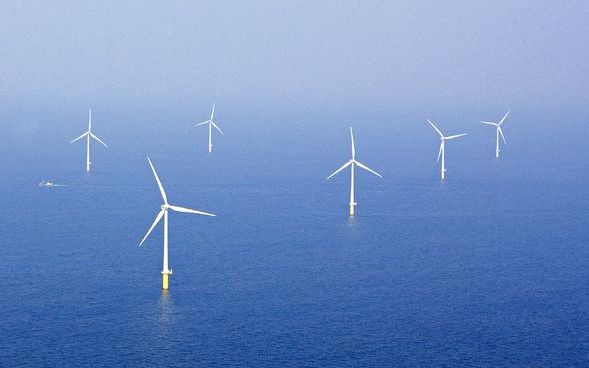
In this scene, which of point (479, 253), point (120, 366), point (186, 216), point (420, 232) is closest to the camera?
point (120, 366)

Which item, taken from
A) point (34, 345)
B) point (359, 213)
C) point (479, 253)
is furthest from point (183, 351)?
point (359, 213)

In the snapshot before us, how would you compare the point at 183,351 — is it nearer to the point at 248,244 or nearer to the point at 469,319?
the point at 469,319

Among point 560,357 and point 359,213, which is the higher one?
point 359,213

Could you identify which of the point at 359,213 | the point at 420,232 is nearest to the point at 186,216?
the point at 359,213

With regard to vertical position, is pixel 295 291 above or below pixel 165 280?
below

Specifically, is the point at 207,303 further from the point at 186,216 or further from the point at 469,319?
the point at 186,216

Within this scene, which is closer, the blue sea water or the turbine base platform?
the blue sea water

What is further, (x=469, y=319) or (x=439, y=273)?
(x=439, y=273)

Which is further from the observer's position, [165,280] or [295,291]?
[295,291]

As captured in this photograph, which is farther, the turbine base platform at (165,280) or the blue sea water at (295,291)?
the turbine base platform at (165,280)

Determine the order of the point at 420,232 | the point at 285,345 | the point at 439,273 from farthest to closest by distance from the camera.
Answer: the point at 420,232 → the point at 439,273 → the point at 285,345
